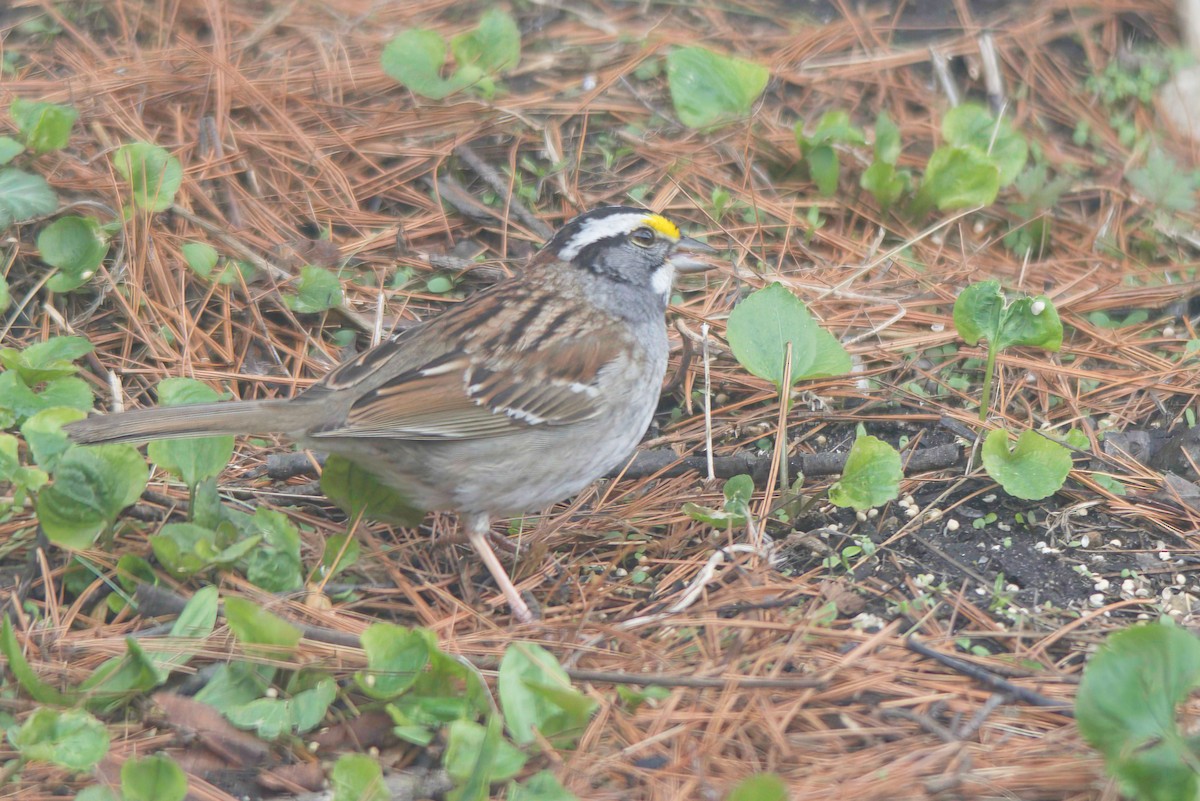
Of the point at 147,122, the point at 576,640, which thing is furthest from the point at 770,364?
the point at 147,122

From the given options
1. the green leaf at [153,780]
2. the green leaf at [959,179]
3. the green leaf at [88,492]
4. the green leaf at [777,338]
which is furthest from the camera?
the green leaf at [959,179]

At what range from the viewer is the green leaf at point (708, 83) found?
5477mm

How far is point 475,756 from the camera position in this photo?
2932 millimetres

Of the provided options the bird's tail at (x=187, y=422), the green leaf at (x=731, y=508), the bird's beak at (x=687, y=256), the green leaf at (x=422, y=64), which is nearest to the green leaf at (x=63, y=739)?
the bird's tail at (x=187, y=422)

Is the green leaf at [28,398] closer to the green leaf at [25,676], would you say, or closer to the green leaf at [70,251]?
the green leaf at [70,251]

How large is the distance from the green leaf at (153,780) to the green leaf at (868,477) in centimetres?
206

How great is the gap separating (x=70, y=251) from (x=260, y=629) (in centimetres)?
208

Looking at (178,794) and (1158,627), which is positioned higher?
(1158,627)

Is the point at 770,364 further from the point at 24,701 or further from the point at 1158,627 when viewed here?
the point at 24,701

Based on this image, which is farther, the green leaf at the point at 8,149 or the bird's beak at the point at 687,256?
the green leaf at the point at 8,149

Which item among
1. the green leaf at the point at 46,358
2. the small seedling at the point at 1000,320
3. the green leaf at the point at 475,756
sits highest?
the green leaf at the point at 46,358

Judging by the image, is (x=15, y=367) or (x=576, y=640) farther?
(x=15, y=367)

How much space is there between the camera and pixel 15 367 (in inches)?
159

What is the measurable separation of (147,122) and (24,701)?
300cm
